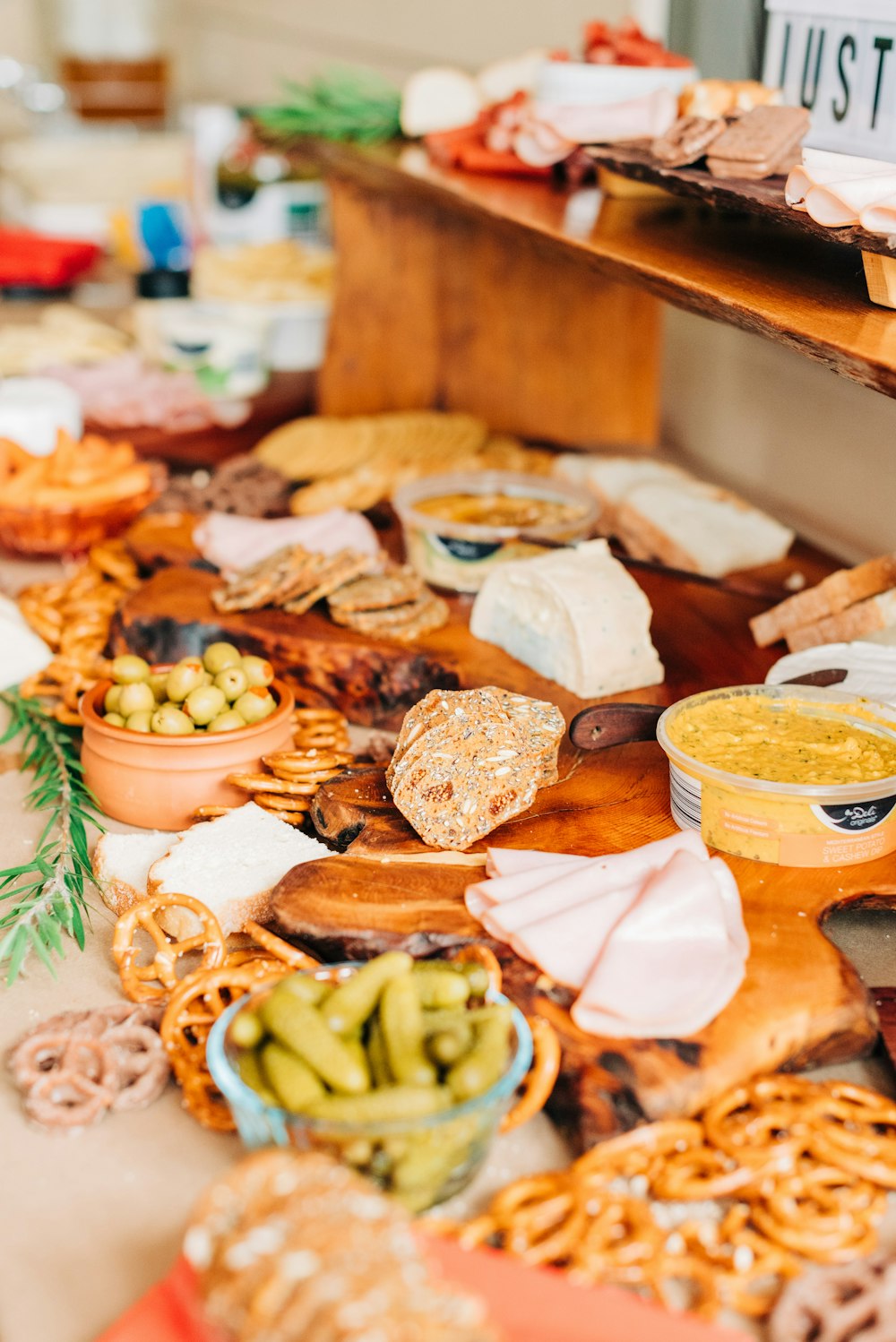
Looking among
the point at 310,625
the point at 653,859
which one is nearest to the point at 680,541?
the point at 310,625

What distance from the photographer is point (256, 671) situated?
189 centimetres

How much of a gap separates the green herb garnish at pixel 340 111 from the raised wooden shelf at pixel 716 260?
1.96ft

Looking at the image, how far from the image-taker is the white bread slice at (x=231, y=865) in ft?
5.06

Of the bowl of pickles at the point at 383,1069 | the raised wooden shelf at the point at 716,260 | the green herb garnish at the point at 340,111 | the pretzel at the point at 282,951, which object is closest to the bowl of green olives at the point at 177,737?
the pretzel at the point at 282,951

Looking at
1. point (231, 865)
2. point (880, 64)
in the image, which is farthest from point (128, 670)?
point (880, 64)

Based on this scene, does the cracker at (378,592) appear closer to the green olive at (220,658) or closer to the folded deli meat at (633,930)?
the green olive at (220,658)

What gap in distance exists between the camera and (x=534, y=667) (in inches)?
80.3

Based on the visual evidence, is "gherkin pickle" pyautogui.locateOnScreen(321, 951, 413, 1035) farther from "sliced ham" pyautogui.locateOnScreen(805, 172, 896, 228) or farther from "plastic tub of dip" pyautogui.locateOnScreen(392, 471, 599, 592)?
"plastic tub of dip" pyautogui.locateOnScreen(392, 471, 599, 592)

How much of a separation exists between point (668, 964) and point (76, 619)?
146 centimetres

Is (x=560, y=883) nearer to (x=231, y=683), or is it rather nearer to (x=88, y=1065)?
(x=88, y=1065)

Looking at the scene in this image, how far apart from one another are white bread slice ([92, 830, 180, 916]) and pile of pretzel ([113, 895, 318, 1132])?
0.04 meters

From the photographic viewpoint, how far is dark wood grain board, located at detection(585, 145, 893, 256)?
4.81 ft

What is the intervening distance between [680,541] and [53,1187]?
62.8 inches

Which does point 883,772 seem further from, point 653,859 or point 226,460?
point 226,460
